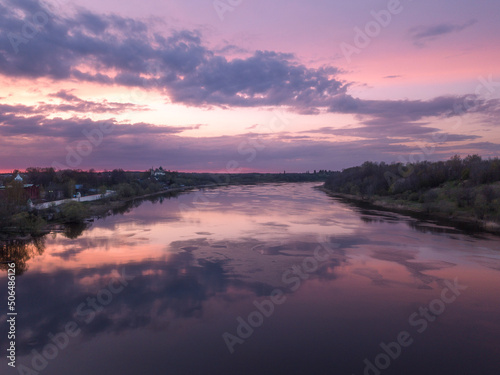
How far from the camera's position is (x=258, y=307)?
8.71m

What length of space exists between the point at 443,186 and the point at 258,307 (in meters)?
31.9

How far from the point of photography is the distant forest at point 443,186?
2203 centimetres

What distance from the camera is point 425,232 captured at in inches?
749

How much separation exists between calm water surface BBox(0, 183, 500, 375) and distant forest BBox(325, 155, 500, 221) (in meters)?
6.94

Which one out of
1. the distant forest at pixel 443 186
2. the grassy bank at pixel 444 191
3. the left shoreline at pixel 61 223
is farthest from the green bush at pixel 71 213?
the distant forest at pixel 443 186

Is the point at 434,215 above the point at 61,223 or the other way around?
the other way around

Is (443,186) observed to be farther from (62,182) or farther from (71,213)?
(62,182)

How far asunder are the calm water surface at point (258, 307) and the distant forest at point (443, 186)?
6937 millimetres

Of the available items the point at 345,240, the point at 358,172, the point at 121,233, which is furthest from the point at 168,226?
the point at 358,172

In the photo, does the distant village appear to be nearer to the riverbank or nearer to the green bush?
the green bush

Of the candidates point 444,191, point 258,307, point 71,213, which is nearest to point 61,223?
point 71,213

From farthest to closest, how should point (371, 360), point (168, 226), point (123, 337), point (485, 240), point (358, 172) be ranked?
point (358, 172)
point (168, 226)
point (485, 240)
point (123, 337)
point (371, 360)

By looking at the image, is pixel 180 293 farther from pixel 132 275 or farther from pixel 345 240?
pixel 345 240

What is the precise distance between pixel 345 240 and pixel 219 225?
28.0 feet
